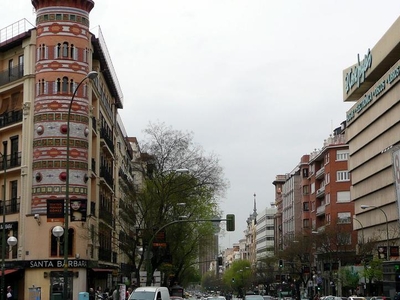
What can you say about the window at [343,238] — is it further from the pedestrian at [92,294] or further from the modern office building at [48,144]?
the pedestrian at [92,294]

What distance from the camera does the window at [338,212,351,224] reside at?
112950mm

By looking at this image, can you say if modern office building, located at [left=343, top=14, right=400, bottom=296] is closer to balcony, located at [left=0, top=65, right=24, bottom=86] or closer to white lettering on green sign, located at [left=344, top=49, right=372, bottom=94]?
white lettering on green sign, located at [left=344, top=49, right=372, bottom=94]

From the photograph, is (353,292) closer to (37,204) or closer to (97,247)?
(97,247)

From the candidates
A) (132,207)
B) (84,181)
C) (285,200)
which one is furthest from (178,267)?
(285,200)

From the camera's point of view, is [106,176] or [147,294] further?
[106,176]

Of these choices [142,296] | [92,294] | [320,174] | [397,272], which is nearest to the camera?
[142,296]

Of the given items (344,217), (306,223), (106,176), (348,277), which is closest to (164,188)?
(106,176)

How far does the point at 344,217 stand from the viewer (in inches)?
4491

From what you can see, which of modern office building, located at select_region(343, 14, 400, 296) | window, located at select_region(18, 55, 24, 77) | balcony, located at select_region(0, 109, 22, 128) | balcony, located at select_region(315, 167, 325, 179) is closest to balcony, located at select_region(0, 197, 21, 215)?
balcony, located at select_region(0, 109, 22, 128)

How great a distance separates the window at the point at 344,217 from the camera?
371 feet

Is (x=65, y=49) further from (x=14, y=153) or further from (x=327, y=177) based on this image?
(x=327, y=177)

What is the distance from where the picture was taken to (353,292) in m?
97.1

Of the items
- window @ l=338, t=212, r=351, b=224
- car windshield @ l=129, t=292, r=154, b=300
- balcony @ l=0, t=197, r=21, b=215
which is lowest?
car windshield @ l=129, t=292, r=154, b=300

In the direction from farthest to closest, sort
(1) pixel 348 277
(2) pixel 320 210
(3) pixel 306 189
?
(3) pixel 306 189, (2) pixel 320 210, (1) pixel 348 277
